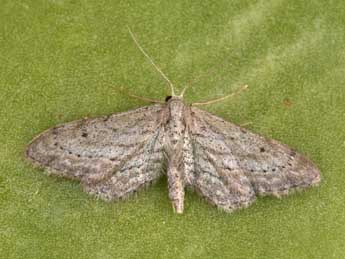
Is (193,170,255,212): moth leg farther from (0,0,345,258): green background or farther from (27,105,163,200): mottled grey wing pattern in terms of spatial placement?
(27,105,163,200): mottled grey wing pattern

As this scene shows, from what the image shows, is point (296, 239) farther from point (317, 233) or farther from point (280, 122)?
point (280, 122)

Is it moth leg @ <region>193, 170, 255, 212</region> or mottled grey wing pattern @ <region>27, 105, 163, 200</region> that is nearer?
mottled grey wing pattern @ <region>27, 105, 163, 200</region>

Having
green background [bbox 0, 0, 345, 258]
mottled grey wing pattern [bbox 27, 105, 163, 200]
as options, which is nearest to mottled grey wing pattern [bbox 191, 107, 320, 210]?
green background [bbox 0, 0, 345, 258]

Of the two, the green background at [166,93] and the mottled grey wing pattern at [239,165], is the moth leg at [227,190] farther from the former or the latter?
the green background at [166,93]

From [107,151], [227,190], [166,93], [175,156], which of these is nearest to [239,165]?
[227,190]

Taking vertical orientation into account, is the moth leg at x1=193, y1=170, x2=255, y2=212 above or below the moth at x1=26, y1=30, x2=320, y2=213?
below

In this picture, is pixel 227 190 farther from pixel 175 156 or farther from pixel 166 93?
pixel 166 93

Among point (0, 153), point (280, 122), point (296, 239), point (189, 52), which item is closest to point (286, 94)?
point (280, 122)
